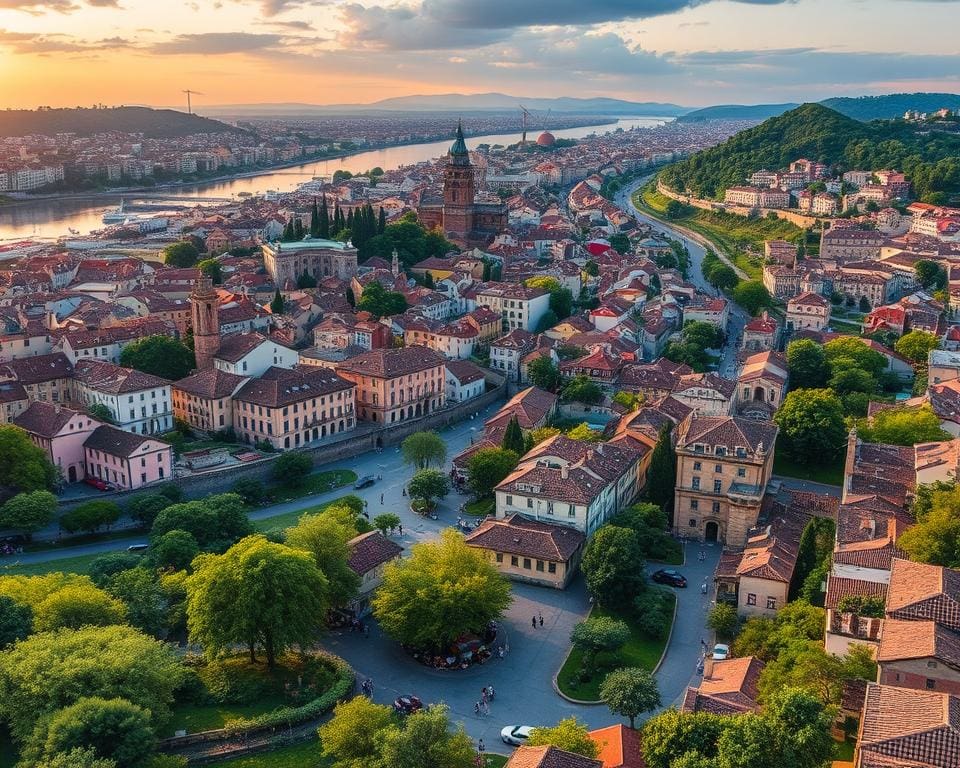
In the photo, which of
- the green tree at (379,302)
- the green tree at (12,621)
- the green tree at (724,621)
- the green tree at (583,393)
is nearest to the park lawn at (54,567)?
the green tree at (12,621)

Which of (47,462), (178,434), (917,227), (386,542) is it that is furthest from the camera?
(917,227)

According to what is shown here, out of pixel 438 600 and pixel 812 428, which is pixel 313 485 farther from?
pixel 812 428

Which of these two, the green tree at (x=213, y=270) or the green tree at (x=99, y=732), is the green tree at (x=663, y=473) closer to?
the green tree at (x=99, y=732)

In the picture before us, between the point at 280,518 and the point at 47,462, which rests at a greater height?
the point at 47,462

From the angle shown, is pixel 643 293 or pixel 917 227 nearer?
pixel 643 293

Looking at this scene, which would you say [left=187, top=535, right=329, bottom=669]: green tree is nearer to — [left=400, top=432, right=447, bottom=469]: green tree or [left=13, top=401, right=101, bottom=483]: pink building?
[left=400, top=432, right=447, bottom=469]: green tree

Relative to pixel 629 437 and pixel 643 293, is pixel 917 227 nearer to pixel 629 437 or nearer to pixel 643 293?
pixel 643 293

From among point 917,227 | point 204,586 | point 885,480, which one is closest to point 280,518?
point 204,586
